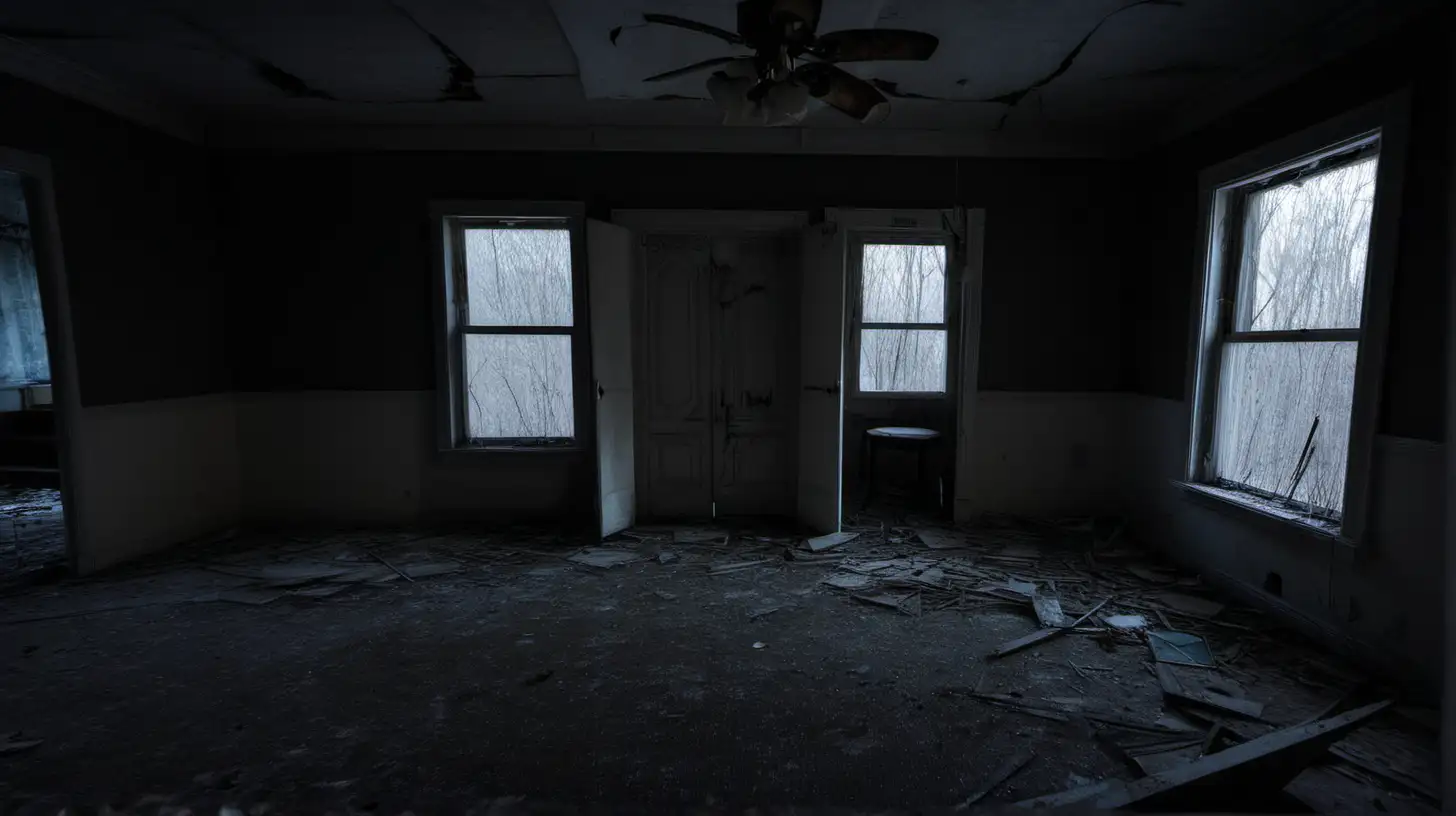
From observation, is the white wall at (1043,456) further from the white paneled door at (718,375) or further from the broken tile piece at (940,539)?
the white paneled door at (718,375)

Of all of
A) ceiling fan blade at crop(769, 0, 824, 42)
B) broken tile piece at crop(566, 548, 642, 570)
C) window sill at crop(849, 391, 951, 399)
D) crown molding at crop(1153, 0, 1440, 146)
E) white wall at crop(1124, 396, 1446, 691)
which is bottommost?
broken tile piece at crop(566, 548, 642, 570)

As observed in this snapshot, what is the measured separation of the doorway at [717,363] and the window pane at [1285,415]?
9.17ft

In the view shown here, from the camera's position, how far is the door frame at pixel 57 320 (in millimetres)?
3633

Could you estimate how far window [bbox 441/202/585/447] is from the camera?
5.00 meters

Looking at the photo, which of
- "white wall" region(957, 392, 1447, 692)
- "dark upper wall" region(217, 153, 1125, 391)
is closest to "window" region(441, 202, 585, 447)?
"dark upper wall" region(217, 153, 1125, 391)

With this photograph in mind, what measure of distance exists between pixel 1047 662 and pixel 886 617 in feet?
2.57

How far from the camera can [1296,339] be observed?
3.36 meters

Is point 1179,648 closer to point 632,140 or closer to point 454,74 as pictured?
point 632,140

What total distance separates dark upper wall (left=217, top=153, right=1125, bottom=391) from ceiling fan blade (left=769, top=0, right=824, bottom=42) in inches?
91.4

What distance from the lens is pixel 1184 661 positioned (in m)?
2.94

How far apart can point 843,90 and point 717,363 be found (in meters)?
2.55

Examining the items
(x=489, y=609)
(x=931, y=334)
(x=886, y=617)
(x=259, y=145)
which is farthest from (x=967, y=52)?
(x=259, y=145)

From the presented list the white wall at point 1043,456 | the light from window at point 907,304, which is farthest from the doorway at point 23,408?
the white wall at point 1043,456

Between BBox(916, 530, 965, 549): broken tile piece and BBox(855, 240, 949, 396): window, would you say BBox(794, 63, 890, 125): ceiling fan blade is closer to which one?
BBox(855, 240, 949, 396): window
